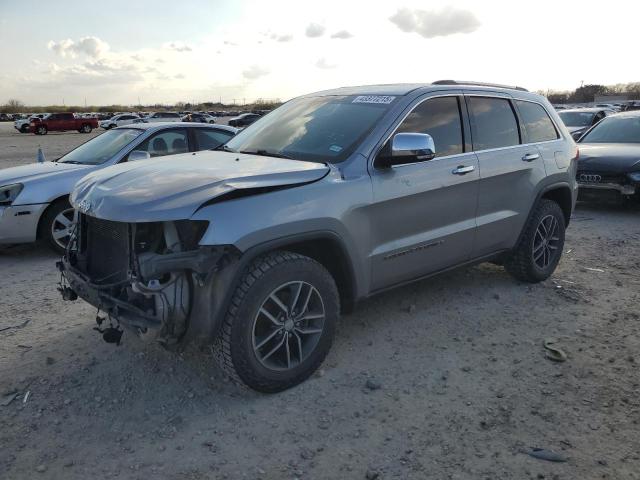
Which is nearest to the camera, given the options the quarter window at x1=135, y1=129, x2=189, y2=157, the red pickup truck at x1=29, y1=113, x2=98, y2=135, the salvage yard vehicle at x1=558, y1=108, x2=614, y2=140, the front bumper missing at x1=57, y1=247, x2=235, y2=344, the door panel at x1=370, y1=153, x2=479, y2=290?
the front bumper missing at x1=57, y1=247, x2=235, y2=344

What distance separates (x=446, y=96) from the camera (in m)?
4.57

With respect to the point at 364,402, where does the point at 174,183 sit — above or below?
above

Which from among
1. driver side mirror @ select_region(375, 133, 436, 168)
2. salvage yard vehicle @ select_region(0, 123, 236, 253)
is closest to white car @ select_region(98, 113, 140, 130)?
salvage yard vehicle @ select_region(0, 123, 236, 253)

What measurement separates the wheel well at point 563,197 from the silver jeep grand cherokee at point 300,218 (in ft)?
1.53

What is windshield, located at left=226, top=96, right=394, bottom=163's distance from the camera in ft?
13.2

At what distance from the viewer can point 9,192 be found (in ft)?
21.0

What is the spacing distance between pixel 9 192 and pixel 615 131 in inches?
394

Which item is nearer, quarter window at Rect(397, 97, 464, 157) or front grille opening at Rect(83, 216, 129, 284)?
front grille opening at Rect(83, 216, 129, 284)

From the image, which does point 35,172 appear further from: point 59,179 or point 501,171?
point 501,171

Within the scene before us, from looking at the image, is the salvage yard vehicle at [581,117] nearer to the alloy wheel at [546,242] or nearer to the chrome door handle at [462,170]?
the alloy wheel at [546,242]

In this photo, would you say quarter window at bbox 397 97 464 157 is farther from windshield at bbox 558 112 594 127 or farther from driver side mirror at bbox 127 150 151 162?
windshield at bbox 558 112 594 127

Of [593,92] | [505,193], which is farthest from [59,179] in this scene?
[593,92]

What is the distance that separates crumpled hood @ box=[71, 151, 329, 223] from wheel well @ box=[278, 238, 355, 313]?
0.42 meters

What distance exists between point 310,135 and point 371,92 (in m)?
0.67
